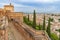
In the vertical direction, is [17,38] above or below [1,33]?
below

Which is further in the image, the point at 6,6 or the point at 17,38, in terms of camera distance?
the point at 6,6

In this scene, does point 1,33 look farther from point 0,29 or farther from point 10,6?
point 10,6

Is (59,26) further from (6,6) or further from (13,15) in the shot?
(13,15)

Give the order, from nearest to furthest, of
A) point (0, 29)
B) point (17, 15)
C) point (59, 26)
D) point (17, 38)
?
point (0, 29), point (17, 38), point (17, 15), point (59, 26)

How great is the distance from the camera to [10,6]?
21281 millimetres

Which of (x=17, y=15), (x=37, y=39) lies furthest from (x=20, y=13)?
(x=37, y=39)

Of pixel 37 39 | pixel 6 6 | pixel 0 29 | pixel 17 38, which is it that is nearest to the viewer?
pixel 0 29

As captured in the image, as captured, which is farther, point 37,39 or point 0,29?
point 37,39

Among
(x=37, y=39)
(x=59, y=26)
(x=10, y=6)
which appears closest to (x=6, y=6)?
(x=10, y=6)

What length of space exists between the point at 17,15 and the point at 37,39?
1312 cm

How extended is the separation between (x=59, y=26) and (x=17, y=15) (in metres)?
37.7

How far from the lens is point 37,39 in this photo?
3.75 meters

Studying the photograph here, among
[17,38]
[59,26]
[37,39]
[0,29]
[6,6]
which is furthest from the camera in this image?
[59,26]

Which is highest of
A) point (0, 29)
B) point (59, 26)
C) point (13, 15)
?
point (0, 29)
